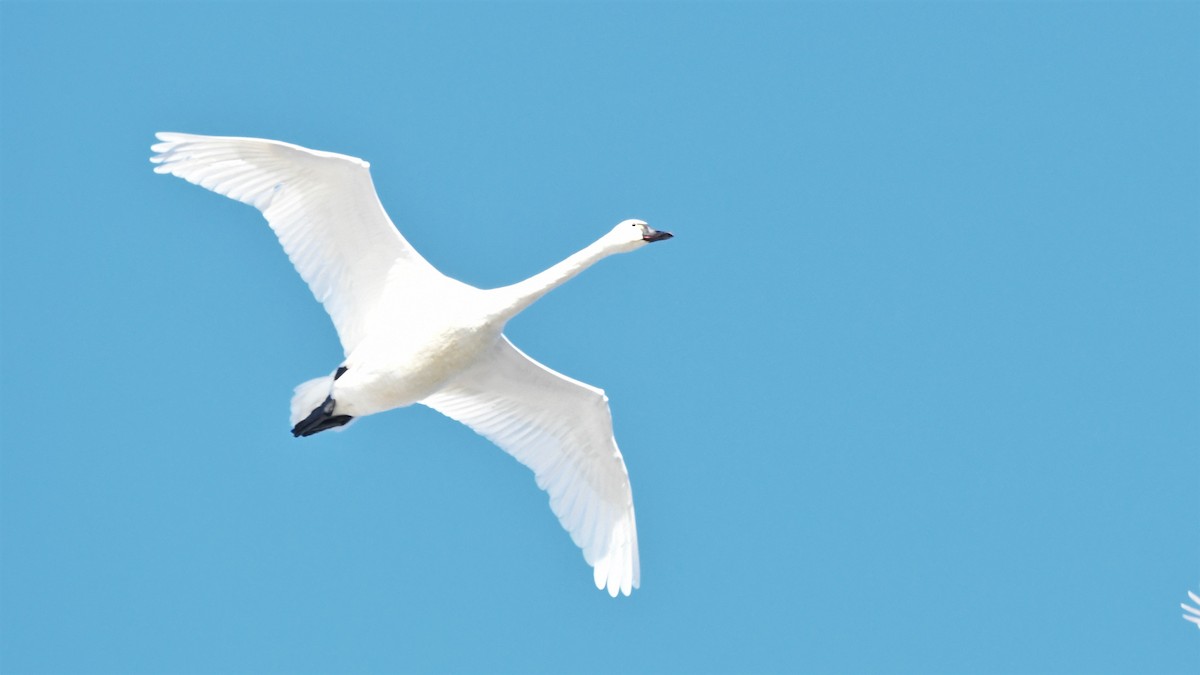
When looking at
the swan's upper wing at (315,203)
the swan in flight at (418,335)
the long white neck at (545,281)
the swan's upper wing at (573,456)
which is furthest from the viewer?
the swan's upper wing at (573,456)

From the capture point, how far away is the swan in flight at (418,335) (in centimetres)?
2216

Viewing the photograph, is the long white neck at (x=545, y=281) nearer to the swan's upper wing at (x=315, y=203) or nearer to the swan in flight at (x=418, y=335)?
the swan in flight at (x=418, y=335)

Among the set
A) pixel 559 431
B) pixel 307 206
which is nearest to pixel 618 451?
pixel 559 431

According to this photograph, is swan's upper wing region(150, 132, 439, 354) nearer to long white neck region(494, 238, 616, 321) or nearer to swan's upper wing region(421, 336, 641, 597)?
long white neck region(494, 238, 616, 321)

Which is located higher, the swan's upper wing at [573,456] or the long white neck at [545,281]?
the long white neck at [545,281]

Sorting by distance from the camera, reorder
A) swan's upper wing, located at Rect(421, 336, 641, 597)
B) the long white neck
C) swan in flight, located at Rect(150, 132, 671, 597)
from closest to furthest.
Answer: the long white neck
swan in flight, located at Rect(150, 132, 671, 597)
swan's upper wing, located at Rect(421, 336, 641, 597)

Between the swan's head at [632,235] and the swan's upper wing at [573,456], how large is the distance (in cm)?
222

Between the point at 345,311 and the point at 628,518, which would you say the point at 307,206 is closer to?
the point at 345,311

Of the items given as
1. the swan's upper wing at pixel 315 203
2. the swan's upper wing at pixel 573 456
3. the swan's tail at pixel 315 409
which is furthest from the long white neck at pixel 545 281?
the swan's tail at pixel 315 409

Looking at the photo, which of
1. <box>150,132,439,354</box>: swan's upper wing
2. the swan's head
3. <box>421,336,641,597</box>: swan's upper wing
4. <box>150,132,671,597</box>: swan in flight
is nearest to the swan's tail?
<box>150,132,671,597</box>: swan in flight

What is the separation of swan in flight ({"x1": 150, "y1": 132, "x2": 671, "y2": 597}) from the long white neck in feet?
0.05

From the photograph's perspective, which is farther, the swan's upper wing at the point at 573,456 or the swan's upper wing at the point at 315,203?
the swan's upper wing at the point at 573,456

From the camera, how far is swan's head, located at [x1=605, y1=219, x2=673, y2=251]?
2216 centimetres

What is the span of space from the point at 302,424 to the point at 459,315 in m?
2.32
